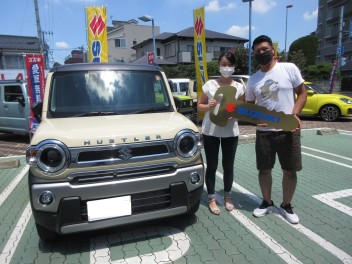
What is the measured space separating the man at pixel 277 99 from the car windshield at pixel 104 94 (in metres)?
1.09

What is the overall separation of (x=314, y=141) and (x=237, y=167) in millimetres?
3329

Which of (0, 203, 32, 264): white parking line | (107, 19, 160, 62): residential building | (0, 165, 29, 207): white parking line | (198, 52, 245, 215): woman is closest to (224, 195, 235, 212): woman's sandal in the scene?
(198, 52, 245, 215): woman

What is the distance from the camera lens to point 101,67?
358cm

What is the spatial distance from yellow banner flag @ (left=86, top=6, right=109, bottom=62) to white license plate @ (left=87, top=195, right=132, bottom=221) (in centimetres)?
834

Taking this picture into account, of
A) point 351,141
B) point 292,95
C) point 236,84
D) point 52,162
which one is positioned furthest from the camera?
point 351,141

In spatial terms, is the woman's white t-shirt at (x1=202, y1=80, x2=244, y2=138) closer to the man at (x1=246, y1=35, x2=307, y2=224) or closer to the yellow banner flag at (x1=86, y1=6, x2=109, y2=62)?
the man at (x1=246, y1=35, x2=307, y2=224)

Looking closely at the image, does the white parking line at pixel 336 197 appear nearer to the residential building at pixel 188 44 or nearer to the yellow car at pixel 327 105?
the yellow car at pixel 327 105

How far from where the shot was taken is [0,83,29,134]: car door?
28.8ft

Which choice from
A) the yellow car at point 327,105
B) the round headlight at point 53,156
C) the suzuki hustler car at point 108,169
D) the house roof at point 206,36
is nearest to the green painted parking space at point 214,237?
the suzuki hustler car at point 108,169

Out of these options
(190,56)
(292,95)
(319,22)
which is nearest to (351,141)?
(292,95)

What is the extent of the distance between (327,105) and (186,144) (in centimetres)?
1065

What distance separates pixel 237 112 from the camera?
10.5 ft

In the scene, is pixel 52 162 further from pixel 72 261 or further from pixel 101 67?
pixel 101 67

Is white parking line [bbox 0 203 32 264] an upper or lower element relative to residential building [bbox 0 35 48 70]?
lower
